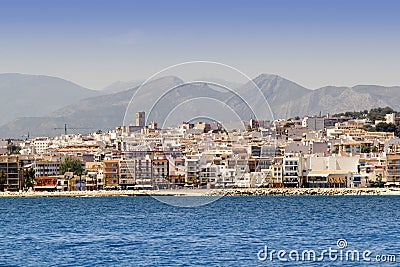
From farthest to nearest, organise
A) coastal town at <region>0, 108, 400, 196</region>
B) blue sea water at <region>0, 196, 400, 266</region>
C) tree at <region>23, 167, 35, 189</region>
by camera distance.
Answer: tree at <region>23, 167, 35, 189</region> < coastal town at <region>0, 108, 400, 196</region> < blue sea water at <region>0, 196, 400, 266</region>

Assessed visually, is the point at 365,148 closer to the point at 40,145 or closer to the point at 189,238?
the point at 40,145

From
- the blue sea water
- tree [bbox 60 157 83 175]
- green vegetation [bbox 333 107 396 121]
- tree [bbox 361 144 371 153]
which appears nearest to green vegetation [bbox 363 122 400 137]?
green vegetation [bbox 333 107 396 121]

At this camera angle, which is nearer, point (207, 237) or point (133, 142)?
point (207, 237)

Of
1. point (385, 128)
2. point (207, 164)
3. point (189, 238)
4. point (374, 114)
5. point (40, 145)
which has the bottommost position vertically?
point (189, 238)

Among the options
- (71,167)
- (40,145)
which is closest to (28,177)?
(71,167)

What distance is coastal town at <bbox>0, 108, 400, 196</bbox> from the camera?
53938mm

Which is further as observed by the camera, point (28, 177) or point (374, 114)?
point (374, 114)

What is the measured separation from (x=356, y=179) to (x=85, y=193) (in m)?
16.7

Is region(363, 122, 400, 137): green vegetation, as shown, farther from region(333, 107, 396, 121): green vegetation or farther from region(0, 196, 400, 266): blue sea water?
region(0, 196, 400, 266): blue sea water

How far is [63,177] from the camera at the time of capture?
67562 millimetres

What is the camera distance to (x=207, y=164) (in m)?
53.7

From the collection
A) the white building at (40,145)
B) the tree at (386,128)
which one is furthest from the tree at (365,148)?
the white building at (40,145)

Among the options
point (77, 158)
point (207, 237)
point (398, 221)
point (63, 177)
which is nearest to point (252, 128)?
point (63, 177)

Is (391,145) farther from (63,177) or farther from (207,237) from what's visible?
(207,237)
